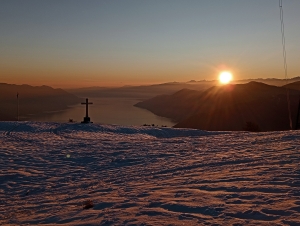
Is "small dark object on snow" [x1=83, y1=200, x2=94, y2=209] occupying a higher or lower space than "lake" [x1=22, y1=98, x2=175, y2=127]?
lower

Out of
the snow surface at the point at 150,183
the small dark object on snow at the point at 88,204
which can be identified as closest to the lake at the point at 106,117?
the snow surface at the point at 150,183

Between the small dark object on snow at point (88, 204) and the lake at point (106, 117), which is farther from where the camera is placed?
the lake at point (106, 117)

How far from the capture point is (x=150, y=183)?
834cm

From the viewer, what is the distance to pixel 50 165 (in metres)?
11.8

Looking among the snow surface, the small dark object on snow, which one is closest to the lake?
the snow surface

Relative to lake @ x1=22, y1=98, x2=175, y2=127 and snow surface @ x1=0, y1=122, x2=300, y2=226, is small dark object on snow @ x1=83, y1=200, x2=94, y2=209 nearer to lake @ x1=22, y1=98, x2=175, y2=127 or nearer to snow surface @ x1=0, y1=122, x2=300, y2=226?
snow surface @ x1=0, y1=122, x2=300, y2=226

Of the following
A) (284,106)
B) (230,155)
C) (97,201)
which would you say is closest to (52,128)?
(230,155)

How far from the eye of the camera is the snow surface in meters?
5.55

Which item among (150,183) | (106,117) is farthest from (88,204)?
(106,117)

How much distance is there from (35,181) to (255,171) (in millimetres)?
6287

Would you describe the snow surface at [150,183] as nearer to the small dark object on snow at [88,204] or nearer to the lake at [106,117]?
the small dark object on snow at [88,204]

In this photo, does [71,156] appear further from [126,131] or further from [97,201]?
[126,131]

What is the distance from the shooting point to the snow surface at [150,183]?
5547 mm

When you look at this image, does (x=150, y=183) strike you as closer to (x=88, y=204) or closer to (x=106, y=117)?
(x=88, y=204)
